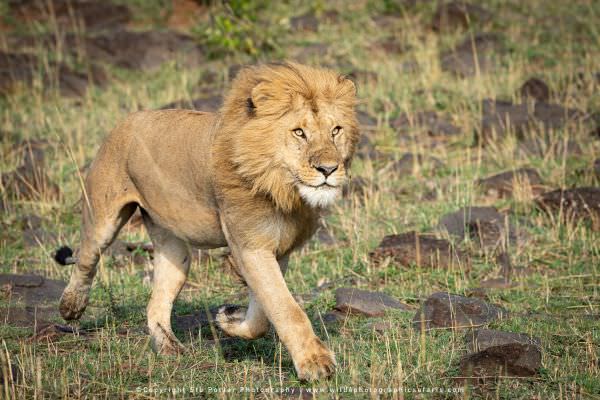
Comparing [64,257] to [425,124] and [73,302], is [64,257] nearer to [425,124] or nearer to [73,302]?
[73,302]

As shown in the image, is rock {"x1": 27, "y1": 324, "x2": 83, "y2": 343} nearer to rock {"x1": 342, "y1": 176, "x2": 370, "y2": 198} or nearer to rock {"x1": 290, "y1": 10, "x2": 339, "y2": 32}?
rock {"x1": 342, "y1": 176, "x2": 370, "y2": 198}

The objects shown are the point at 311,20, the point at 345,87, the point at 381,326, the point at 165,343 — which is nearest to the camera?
the point at 345,87

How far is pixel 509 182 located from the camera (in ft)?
28.5

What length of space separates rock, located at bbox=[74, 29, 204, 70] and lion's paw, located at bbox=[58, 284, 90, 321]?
8248mm

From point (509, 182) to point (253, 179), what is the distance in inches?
183

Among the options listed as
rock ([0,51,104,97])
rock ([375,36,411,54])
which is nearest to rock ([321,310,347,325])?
rock ([0,51,104,97])

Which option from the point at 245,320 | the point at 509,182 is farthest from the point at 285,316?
the point at 509,182

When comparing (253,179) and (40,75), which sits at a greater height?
(40,75)

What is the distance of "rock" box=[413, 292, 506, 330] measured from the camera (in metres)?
5.48

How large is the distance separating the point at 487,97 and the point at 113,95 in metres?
4.68

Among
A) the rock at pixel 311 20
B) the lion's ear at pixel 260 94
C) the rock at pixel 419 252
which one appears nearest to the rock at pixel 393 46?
the rock at pixel 311 20

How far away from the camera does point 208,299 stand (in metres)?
Answer: 6.47

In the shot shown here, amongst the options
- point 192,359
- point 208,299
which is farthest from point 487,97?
point 192,359

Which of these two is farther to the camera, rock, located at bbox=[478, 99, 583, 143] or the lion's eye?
rock, located at bbox=[478, 99, 583, 143]
